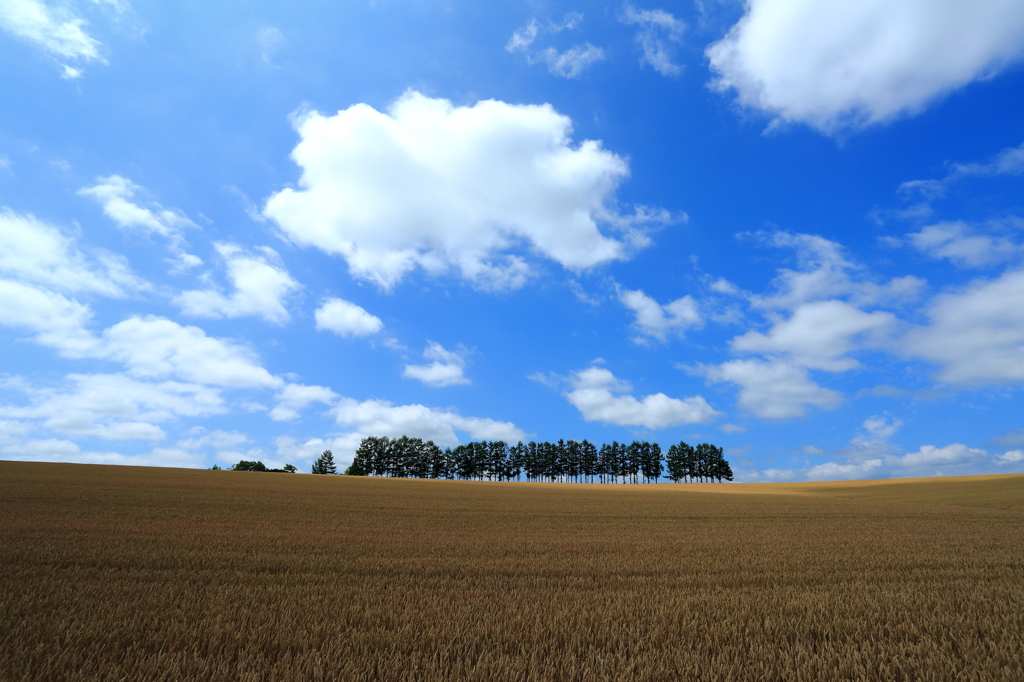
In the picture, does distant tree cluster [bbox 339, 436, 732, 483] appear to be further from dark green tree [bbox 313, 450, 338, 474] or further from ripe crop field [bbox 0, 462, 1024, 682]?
ripe crop field [bbox 0, 462, 1024, 682]

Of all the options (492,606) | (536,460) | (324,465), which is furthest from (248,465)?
(492,606)

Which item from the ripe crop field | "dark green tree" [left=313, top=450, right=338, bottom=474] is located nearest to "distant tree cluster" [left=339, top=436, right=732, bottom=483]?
"dark green tree" [left=313, top=450, right=338, bottom=474]

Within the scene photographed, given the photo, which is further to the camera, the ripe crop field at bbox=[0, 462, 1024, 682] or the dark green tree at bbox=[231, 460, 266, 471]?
the dark green tree at bbox=[231, 460, 266, 471]

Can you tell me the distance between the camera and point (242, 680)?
4.26 metres

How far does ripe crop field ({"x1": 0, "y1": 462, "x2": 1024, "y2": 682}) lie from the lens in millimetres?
4695

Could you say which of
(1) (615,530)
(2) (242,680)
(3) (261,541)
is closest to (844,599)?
(2) (242,680)

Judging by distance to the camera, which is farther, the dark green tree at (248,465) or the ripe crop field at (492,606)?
the dark green tree at (248,465)

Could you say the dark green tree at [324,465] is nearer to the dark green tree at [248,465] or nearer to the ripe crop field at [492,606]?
the dark green tree at [248,465]

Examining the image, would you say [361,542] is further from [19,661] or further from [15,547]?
[19,661]

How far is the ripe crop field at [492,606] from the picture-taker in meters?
4.70

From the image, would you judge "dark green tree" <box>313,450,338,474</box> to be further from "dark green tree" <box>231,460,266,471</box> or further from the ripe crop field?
the ripe crop field

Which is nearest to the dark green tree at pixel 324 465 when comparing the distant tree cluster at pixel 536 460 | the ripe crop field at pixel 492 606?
the distant tree cluster at pixel 536 460

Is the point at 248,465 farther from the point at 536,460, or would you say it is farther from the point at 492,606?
the point at 492,606

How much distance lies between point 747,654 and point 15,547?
13462 millimetres
